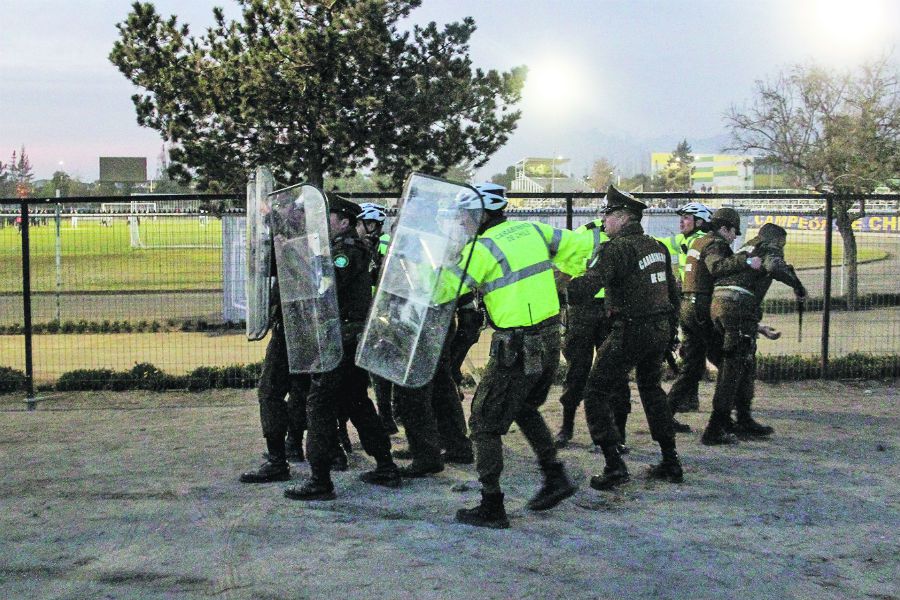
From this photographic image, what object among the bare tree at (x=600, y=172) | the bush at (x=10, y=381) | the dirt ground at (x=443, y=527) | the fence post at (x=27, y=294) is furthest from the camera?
the bare tree at (x=600, y=172)

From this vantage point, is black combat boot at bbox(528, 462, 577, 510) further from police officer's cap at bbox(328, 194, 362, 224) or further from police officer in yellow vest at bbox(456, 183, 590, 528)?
police officer's cap at bbox(328, 194, 362, 224)

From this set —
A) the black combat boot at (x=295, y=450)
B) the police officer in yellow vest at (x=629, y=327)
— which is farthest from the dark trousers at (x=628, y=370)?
the black combat boot at (x=295, y=450)

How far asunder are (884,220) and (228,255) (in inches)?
349

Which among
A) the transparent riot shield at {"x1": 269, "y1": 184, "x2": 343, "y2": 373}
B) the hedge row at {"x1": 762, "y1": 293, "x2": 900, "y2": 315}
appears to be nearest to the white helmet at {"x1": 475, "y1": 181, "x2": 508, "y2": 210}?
the transparent riot shield at {"x1": 269, "y1": 184, "x2": 343, "y2": 373}

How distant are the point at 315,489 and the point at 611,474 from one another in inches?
79.5

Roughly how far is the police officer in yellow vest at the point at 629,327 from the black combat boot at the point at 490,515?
1039 mm

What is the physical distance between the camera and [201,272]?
39.8 feet

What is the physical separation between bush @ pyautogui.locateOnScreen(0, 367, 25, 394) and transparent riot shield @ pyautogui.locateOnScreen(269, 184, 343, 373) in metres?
5.39

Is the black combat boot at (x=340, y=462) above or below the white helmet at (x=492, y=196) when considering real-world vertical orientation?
below

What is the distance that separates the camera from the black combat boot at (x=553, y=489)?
19.2ft

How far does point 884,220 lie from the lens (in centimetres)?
Result: 1289

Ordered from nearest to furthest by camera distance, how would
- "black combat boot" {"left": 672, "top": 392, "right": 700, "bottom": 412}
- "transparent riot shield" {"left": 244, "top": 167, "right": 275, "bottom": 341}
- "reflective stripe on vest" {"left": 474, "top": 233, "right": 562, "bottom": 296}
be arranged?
1. "reflective stripe on vest" {"left": 474, "top": 233, "right": 562, "bottom": 296}
2. "transparent riot shield" {"left": 244, "top": 167, "right": 275, "bottom": 341}
3. "black combat boot" {"left": 672, "top": 392, "right": 700, "bottom": 412}

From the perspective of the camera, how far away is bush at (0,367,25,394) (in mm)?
10234

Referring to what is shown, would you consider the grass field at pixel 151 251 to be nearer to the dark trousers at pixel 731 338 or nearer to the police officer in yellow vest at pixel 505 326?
the dark trousers at pixel 731 338
